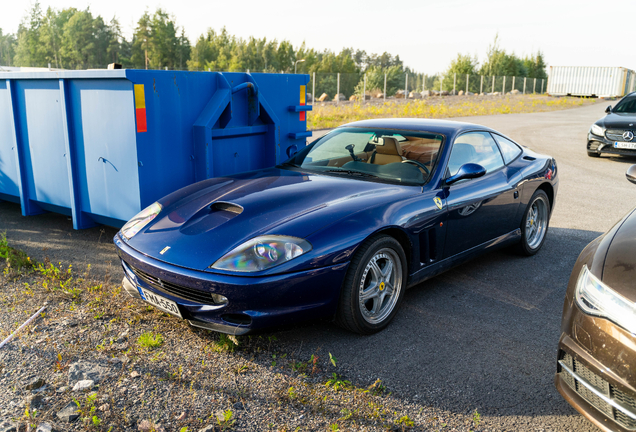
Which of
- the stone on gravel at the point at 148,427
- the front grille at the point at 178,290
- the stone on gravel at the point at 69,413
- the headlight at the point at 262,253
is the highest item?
the headlight at the point at 262,253

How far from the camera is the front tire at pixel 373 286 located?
3.28 metres

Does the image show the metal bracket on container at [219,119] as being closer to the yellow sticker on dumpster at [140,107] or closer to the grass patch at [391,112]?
the yellow sticker on dumpster at [140,107]

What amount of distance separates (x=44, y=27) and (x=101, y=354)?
103 metres

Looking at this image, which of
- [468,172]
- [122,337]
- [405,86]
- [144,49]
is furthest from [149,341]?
[144,49]

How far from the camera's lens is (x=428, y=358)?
10.7 feet

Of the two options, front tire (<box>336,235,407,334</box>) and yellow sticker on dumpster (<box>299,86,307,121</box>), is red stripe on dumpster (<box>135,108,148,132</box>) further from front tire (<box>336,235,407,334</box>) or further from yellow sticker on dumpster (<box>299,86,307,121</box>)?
front tire (<box>336,235,407,334</box>)

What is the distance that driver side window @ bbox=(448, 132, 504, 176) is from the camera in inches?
170

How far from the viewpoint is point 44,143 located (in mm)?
5469

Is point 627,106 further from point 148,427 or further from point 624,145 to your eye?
point 148,427

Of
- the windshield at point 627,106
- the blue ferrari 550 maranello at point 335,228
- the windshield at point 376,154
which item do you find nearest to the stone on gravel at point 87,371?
the blue ferrari 550 maranello at point 335,228

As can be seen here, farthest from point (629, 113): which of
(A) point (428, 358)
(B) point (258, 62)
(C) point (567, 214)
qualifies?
(B) point (258, 62)

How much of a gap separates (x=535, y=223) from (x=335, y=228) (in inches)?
121

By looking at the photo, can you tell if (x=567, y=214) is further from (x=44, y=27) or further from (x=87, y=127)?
(x=44, y=27)

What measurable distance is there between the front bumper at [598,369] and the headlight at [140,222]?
2.67 m
